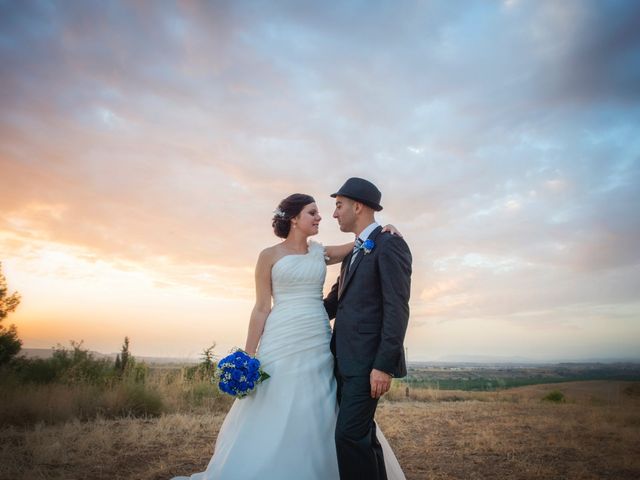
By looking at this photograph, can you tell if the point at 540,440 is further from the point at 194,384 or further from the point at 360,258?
the point at 194,384

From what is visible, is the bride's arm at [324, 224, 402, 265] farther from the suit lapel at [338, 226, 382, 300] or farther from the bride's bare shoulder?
the suit lapel at [338, 226, 382, 300]

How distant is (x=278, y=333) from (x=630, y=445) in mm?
6251

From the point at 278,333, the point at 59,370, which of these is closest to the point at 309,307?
the point at 278,333

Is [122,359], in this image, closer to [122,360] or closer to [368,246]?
[122,360]

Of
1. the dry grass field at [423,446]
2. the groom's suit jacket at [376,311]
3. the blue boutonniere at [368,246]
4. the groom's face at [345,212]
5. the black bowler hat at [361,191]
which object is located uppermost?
the black bowler hat at [361,191]

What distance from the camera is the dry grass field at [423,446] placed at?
16.5ft

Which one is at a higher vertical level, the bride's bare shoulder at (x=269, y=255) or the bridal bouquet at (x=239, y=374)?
the bride's bare shoulder at (x=269, y=255)

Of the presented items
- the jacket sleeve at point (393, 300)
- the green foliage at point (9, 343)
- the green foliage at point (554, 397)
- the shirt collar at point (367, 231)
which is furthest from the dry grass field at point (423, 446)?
the green foliage at point (9, 343)

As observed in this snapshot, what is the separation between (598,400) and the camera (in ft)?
40.2

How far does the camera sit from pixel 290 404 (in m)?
3.53

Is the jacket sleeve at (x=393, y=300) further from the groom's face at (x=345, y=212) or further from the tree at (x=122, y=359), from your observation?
the tree at (x=122, y=359)

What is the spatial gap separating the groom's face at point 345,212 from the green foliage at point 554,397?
12.6 meters

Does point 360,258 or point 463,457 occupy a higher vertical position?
point 360,258

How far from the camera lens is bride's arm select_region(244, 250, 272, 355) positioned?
158 inches
